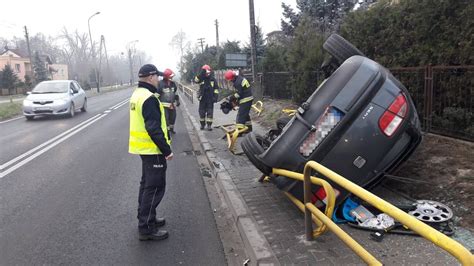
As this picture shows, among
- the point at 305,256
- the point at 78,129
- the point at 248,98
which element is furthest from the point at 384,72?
the point at 78,129

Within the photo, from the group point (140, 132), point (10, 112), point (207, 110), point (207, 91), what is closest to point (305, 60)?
point (207, 91)

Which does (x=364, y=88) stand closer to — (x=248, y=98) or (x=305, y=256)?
(x=305, y=256)

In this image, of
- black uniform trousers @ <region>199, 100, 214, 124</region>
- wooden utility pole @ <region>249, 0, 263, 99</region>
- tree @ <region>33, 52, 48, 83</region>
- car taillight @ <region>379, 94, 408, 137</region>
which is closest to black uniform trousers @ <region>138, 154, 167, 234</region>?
car taillight @ <region>379, 94, 408, 137</region>

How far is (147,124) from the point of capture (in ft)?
13.4

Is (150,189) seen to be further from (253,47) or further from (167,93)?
(253,47)

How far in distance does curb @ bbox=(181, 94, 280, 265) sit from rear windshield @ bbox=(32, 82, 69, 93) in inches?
487

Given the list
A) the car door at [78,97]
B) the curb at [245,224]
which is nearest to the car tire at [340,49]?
the curb at [245,224]

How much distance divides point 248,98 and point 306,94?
2.99 metres

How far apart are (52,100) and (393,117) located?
1490cm

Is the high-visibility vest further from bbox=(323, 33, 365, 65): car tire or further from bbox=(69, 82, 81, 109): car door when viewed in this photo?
bbox=(69, 82, 81, 109): car door

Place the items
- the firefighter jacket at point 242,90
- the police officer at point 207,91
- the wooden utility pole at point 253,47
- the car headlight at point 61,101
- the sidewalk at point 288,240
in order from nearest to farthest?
the sidewalk at point 288,240
the firefighter jacket at point 242,90
the police officer at point 207,91
the wooden utility pole at point 253,47
the car headlight at point 61,101

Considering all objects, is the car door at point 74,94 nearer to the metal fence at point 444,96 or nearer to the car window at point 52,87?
the car window at point 52,87

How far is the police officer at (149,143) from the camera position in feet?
13.4

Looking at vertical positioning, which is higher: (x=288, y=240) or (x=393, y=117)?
(x=393, y=117)
